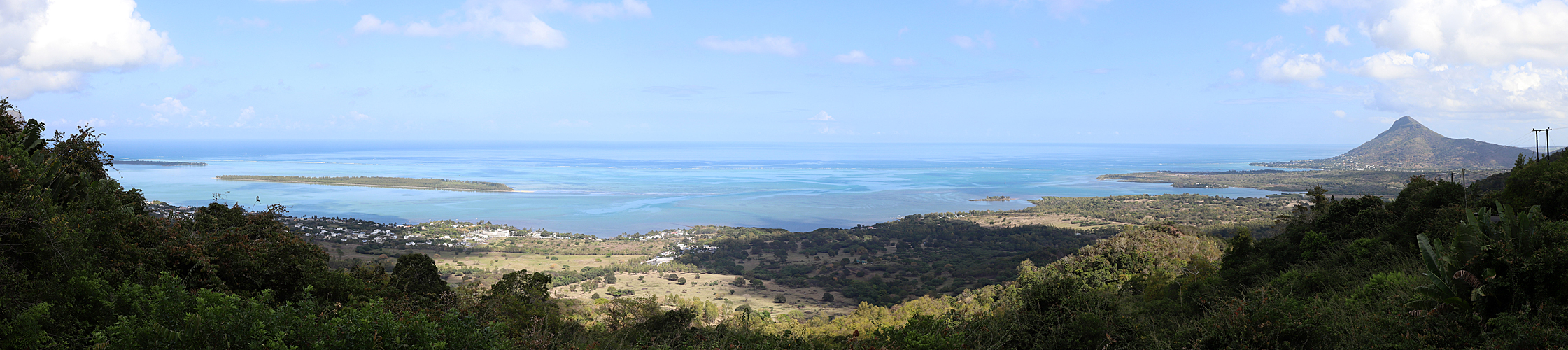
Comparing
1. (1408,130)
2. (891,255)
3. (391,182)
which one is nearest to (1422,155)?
(1408,130)

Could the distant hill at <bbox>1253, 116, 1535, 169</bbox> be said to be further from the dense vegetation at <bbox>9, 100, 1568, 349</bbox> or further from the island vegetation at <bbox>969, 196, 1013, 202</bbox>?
the dense vegetation at <bbox>9, 100, 1568, 349</bbox>

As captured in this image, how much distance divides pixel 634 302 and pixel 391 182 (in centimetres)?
8665

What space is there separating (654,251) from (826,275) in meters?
11.8

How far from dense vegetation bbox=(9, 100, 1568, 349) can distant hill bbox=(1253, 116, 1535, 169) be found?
11303 centimetres

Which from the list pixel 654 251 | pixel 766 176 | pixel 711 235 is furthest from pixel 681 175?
pixel 654 251

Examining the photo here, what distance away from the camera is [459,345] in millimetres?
4168

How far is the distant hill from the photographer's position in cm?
9938

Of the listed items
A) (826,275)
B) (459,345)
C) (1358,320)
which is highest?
(459,345)

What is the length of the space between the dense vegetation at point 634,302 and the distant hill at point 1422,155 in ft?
371

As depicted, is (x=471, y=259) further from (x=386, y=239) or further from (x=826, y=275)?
(x=826, y=275)

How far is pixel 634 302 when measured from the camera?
15055 millimetres

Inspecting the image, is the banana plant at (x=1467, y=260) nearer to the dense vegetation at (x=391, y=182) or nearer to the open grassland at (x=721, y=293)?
the open grassland at (x=721, y=293)

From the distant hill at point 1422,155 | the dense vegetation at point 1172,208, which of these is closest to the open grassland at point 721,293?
the dense vegetation at point 1172,208

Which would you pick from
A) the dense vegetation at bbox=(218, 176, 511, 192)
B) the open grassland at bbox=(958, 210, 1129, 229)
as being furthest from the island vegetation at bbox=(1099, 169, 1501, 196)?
the dense vegetation at bbox=(218, 176, 511, 192)
